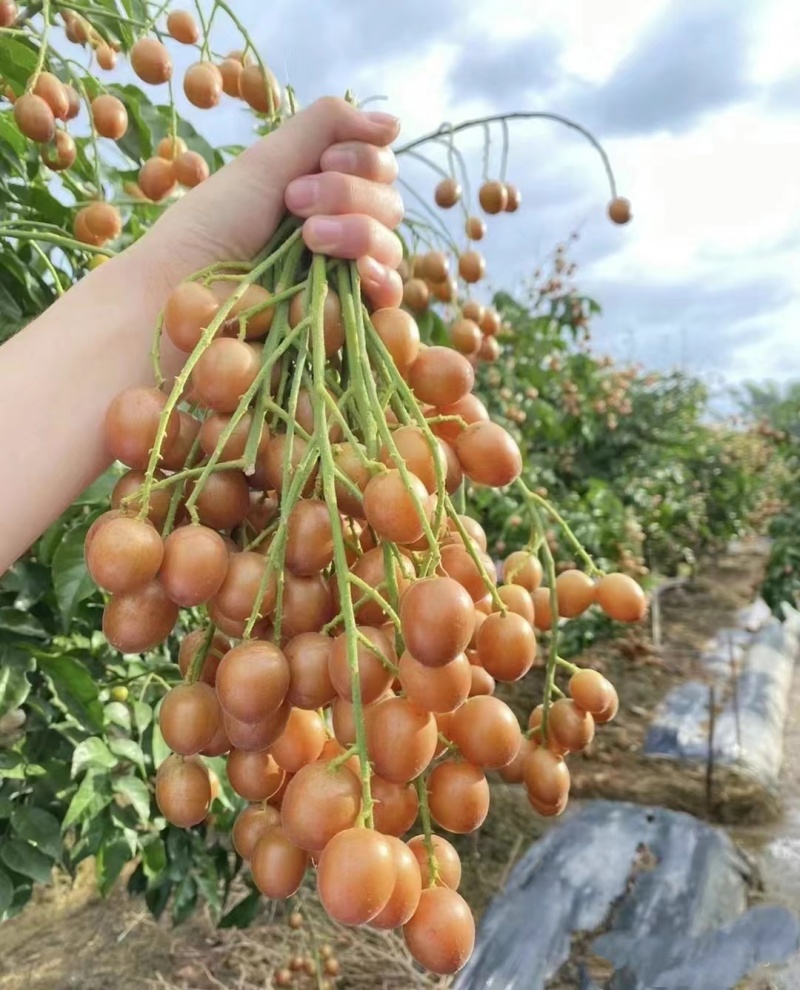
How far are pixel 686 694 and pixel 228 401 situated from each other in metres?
3.71

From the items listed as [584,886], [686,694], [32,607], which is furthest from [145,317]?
[686,694]

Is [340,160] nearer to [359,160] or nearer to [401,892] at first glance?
[359,160]

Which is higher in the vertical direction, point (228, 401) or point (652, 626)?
point (652, 626)

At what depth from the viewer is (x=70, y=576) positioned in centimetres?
100

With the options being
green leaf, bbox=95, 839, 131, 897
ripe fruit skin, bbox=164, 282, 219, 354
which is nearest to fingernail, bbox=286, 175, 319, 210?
ripe fruit skin, bbox=164, 282, 219, 354

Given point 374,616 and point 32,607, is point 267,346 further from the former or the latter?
point 32,607

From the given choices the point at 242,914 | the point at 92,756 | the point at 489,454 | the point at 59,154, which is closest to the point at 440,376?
the point at 489,454

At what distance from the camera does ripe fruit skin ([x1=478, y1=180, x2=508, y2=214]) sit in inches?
47.3

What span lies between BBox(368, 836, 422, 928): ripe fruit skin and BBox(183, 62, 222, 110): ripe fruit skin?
860 millimetres

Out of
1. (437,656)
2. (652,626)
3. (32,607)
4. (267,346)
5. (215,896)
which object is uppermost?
(652,626)

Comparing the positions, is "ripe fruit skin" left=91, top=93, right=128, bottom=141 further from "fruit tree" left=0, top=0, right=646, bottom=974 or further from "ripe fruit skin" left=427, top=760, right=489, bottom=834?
"ripe fruit skin" left=427, top=760, right=489, bottom=834

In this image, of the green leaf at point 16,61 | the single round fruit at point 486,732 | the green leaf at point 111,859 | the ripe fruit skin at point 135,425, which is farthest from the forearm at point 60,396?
the green leaf at point 111,859

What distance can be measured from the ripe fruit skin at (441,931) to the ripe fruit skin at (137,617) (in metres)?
0.21

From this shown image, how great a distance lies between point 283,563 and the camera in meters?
0.45
